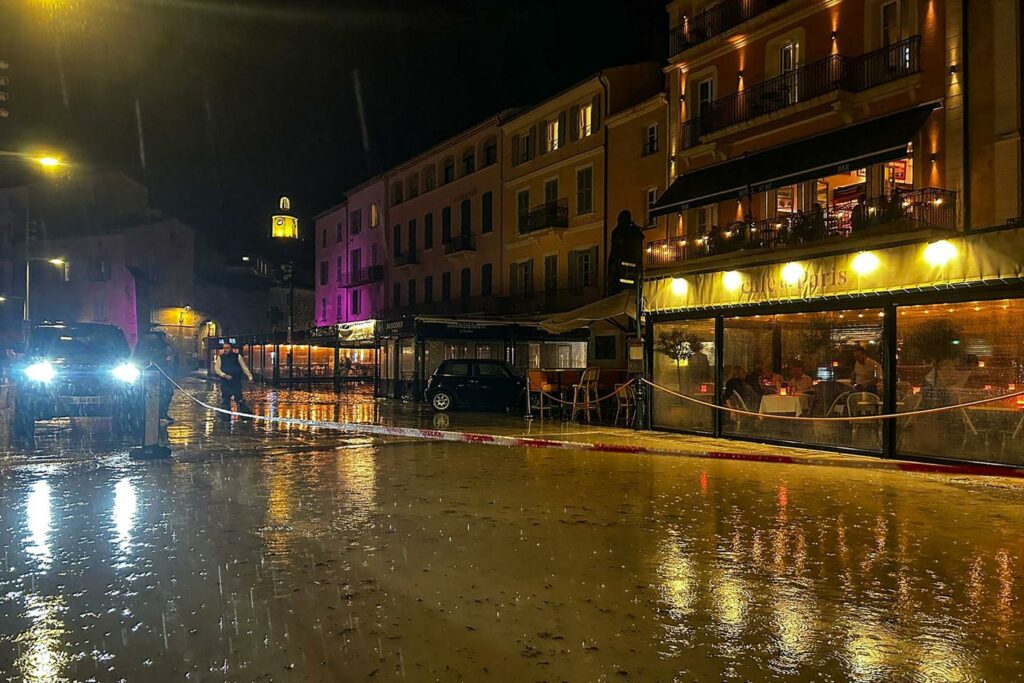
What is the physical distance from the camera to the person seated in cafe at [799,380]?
13.5 meters

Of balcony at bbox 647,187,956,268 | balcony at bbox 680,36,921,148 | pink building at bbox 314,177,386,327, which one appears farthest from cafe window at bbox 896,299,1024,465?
pink building at bbox 314,177,386,327

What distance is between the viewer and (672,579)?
5281mm

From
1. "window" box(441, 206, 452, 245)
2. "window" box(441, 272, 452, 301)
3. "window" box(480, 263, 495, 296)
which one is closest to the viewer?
"window" box(480, 263, 495, 296)

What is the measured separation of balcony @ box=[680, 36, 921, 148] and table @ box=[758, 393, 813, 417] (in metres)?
8.66

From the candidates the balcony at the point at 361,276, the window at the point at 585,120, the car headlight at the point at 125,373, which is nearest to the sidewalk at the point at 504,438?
the car headlight at the point at 125,373

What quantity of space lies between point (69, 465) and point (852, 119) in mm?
Answer: 18504

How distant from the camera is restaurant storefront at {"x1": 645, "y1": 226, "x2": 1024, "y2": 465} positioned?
10.7 metres

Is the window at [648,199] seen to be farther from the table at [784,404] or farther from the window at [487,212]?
the table at [784,404]

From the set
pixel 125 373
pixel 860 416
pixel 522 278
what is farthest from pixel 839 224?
pixel 522 278

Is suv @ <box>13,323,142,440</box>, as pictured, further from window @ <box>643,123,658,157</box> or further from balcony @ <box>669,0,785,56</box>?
window @ <box>643,123,658,157</box>

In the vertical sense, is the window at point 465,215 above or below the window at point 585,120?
below

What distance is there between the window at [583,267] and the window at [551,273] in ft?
3.68

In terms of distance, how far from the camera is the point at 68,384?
13.7 meters

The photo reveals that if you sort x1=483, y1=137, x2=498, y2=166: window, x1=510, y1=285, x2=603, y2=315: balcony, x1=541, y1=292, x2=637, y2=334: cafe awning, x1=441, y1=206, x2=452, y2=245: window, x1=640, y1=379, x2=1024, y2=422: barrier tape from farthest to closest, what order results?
x1=441, y1=206, x2=452, y2=245: window < x1=483, y1=137, x2=498, y2=166: window < x1=510, y1=285, x2=603, y2=315: balcony < x1=541, y1=292, x2=637, y2=334: cafe awning < x1=640, y1=379, x2=1024, y2=422: barrier tape
